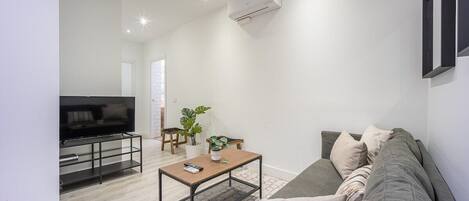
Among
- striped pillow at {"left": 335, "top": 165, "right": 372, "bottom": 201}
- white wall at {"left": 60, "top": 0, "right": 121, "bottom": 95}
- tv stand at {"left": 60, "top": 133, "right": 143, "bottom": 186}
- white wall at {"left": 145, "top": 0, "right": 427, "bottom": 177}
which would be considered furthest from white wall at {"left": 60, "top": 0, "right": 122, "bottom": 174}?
striped pillow at {"left": 335, "top": 165, "right": 372, "bottom": 201}

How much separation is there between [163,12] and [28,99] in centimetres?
322

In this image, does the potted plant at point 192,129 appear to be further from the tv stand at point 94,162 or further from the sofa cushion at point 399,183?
the sofa cushion at point 399,183

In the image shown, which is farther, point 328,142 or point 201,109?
point 201,109

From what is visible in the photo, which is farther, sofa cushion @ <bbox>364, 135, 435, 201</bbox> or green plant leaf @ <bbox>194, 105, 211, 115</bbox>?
green plant leaf @ <bbox>194, 105, 211, 115</bbox>

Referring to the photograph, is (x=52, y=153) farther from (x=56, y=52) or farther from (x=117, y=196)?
(x=117, y=196)

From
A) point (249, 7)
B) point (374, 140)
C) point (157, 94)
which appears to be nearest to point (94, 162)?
point (157, 94)

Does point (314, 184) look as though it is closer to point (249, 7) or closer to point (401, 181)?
point (401, 181)

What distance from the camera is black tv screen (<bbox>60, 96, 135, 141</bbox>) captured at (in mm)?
2650

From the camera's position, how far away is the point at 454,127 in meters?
1.13

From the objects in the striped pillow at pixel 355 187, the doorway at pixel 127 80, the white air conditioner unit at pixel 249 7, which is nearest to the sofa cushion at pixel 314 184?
the striped pillow at pixel 355 187

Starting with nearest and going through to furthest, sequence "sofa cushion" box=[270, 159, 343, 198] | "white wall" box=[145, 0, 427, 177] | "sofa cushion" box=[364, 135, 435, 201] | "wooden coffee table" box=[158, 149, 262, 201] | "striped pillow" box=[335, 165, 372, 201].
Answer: "sofa cushion" box=[364, 135, 435, 201], "striped pillow" box=[335, 165, 372, 201], "sofa cushion" box=[270, 159, 343, 198], "wooden coffee table" box=[158, 149, 262, 201], "white wall" box=[145, 0, 427, 177]

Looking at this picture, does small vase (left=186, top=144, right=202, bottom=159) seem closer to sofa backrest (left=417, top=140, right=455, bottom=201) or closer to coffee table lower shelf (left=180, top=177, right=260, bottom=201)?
coffee table lower shelf (left=180, top=177, right=260, bottom=201)

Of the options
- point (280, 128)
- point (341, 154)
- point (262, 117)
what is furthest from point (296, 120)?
point (341, 154)

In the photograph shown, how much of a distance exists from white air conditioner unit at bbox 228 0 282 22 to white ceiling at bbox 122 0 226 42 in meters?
0.48
